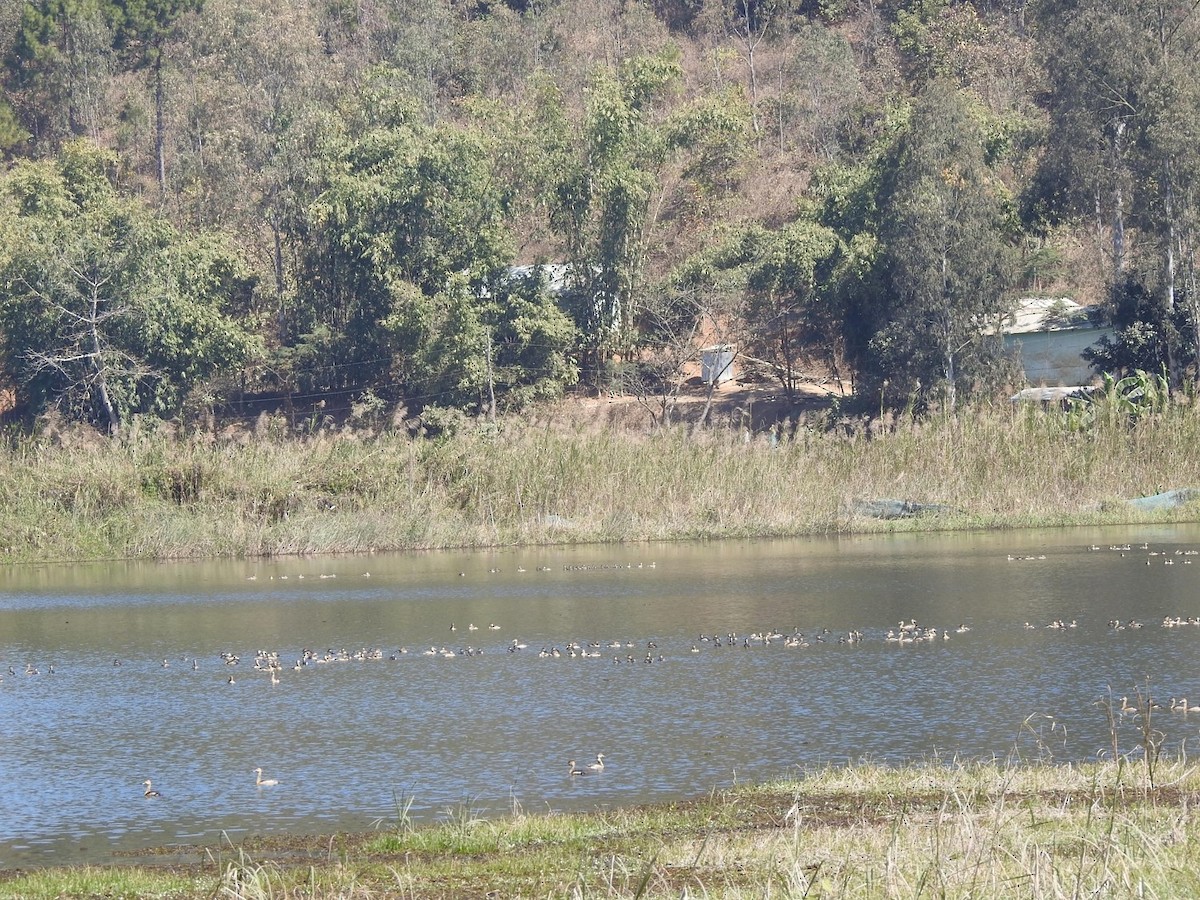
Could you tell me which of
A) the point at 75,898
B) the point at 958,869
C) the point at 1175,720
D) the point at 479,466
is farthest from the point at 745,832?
the point at 479,466

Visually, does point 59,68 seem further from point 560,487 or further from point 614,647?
point 614,647

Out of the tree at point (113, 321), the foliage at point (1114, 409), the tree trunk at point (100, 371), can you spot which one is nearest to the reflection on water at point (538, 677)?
the foliage at point (1114, 409)

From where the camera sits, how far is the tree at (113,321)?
5625cm

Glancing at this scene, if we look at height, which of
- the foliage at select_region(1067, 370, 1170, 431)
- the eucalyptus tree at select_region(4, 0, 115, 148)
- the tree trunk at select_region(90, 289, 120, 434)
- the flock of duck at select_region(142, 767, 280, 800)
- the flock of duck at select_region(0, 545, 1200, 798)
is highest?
the eucalyptus tree at select_region(4, 0, 115, 148)

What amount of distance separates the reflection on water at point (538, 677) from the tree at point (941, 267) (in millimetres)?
16884

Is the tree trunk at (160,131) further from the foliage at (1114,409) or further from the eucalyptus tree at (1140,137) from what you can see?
the foliage at (1114,409)

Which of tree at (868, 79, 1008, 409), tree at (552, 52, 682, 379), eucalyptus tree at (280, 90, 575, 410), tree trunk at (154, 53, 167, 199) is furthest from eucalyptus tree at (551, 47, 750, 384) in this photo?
tree trunk at (154, 53, 167, 199)

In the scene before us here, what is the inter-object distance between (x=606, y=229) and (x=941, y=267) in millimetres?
13617

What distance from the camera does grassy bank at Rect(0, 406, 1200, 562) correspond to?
3725cm

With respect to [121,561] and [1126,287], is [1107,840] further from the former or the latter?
[1126,287]

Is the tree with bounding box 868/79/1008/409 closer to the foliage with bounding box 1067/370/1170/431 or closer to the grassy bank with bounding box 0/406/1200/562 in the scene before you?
the foliage with bounding box 1067/370/1170/431

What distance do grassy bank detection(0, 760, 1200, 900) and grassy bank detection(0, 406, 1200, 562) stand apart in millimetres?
24034

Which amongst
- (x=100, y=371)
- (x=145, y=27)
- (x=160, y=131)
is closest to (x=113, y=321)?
(x=100, y=371)

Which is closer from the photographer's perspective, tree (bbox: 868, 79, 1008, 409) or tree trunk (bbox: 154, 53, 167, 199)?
tree (bbox: 868, 79, 1008, 409)
